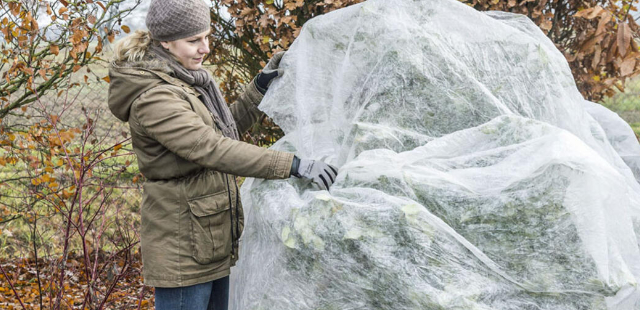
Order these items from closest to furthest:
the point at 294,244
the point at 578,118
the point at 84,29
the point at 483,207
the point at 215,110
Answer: the point at 483,207 → the point at 294,244 → the point at 578,118 → the point at 215,110 → the point at 84,29

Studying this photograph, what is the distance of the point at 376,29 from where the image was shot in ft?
6.45

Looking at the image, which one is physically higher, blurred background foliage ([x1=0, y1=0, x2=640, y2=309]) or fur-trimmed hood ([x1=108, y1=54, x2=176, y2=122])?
fur-trimmed hood ([x1=108, y1=54, x2=176, y2=122])

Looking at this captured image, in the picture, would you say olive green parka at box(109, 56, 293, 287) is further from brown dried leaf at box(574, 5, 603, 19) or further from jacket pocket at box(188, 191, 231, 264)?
brown dried leaf at box(574, 5, 603, 19)

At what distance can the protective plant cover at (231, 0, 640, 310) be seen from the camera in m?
1.53

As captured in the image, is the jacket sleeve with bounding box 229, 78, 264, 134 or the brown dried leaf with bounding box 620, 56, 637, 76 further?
the brown dried leaf with bounding box 620, 56, 637, 76

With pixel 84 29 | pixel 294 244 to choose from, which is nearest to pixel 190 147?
pixel 294 244

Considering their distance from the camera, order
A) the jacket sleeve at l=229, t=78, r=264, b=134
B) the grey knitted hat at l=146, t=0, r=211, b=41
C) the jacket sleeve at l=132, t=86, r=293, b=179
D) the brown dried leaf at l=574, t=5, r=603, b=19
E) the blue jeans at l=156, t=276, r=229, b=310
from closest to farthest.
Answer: the jacket sleeve at l=132, t=86, r=293, b=179 < the grey knitted hat at l=146, t=0, r=211, b=41 < the blue jeans at l=156, t=276, r=229, b=310 < the jacket sleeve at l=229, t=78, r=264, b=134 < the brown dried leaf at l=574, t=5, r=603, b=19

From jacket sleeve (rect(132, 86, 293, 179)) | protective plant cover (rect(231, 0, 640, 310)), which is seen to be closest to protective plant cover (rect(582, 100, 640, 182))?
protective plant cover (rect(231, 0, 640, 310))

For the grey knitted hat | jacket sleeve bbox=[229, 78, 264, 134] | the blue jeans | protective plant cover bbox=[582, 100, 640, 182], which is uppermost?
the grey knitted hat

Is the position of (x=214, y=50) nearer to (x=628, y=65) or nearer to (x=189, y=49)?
(x=189, y=49)

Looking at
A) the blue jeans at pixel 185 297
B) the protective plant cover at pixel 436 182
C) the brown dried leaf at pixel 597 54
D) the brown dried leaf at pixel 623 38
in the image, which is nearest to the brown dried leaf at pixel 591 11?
the brown dried leaf at pixel 623 38

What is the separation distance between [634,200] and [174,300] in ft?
4.75

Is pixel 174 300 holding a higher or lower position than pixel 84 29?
lower

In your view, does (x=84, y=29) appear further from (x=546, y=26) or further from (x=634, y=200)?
(x=634, y=200)
